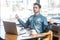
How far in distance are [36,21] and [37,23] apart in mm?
37

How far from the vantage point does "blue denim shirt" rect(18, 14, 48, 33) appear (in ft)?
8.38

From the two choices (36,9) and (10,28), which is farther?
(36,9)

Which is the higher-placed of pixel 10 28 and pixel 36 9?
pixel 36 9

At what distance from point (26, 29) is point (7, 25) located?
35 centimetres

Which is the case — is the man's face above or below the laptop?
above

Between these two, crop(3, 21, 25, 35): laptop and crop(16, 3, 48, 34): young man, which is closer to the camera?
crop(3, 21, 25, 35): laptop

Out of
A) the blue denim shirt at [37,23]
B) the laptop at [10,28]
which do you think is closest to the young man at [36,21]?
the blue denim shirt at [37,23]

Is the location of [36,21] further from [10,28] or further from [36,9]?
[10,28]

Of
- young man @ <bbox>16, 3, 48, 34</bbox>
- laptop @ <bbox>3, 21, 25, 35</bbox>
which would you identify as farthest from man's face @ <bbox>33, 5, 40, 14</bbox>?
laptop @ <bbox>3, 21, 25, 35</bbox>

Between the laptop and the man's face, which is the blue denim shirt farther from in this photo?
the laptop

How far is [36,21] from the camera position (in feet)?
8.41

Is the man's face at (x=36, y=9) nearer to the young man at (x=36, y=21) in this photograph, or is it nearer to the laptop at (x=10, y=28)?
the young man at (x=36, y=21)

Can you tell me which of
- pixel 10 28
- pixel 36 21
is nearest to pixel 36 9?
pixel 36 21

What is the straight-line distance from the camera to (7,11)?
2.54 meters
